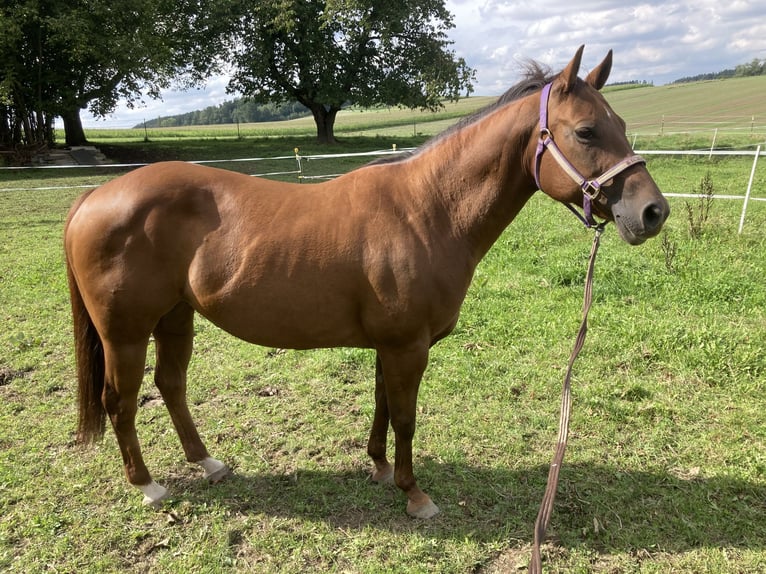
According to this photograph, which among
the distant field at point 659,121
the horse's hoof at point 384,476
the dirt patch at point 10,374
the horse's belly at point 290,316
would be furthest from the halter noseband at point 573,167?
the distant field at point 659,121

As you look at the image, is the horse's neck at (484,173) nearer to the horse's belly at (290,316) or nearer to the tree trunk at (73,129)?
the horse's belly at (290,316)

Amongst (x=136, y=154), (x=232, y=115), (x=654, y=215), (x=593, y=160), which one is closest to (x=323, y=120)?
(x=136, y=154)

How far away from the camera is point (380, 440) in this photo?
3.08 metres

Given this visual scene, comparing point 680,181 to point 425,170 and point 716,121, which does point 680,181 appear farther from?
point 716,121

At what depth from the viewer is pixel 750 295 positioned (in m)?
5.07

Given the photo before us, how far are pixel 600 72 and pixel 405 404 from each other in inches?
76.0

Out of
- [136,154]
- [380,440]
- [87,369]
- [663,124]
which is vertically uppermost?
[663,124]

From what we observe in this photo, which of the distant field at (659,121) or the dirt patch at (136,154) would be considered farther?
the distant field at (659,121)

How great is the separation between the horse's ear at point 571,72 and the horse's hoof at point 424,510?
7.62 ft

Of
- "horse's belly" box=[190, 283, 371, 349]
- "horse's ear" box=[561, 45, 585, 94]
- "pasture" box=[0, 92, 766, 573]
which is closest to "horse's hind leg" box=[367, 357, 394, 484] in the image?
"pasture" box=[0, 92, 766, 573]

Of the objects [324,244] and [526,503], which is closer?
[324,244]

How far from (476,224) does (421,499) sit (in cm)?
164

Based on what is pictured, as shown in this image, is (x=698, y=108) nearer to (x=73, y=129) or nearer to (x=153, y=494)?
(x=73, y=129)

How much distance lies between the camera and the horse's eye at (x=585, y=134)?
209cm
